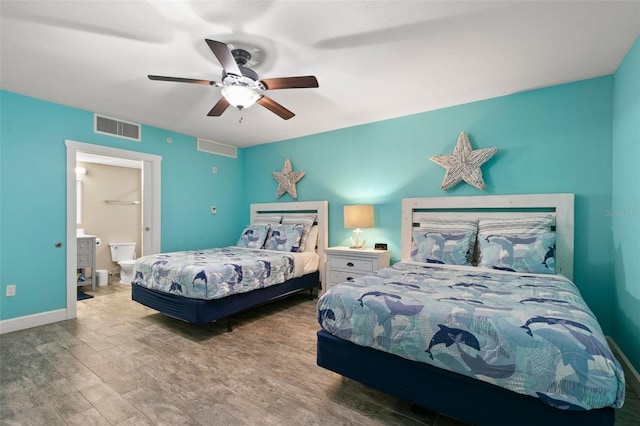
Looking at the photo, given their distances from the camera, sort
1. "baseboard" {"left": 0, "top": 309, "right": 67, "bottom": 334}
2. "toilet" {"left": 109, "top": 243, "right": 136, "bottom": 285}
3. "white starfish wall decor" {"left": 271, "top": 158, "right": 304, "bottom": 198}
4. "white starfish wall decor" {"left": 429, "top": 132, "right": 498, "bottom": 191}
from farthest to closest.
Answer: "toilet" {"left": 109, "top": 243, "right": 136, "bottom": 285} < "white starfish wall decor" {"left": 271, "top": 158, "right": 304, "bottom": 198} < "white starfish wall decor" {"left": 429, "top": 132, "right": 498, "bottom": 191} < "baseboard" {"left": 0, "top": 309, "right": 67, "bottom": 334}

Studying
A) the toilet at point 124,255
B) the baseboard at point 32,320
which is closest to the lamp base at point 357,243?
the baseboard at point 32,320

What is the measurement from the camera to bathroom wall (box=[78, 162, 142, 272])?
5.42 meters

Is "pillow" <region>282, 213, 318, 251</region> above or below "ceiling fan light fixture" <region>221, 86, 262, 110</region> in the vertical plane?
below

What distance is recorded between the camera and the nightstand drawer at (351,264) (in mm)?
3508

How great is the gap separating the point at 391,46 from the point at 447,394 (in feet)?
7.47

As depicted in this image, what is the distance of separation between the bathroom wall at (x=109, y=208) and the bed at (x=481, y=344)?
5.41 m

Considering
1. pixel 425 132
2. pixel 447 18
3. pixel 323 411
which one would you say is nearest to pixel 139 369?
pixel 323 411

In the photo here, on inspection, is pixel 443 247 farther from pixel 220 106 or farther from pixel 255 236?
pixel 255 236

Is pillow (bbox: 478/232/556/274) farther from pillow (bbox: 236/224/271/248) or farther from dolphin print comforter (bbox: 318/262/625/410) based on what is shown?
pillow (bbox: 236/224/271/248)

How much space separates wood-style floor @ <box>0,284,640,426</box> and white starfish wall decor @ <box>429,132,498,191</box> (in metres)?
2.03

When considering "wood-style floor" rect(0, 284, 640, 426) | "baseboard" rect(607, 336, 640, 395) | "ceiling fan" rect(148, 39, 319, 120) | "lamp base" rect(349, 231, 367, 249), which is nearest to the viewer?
"wood-style floor" rect(0, 284, 640, 426)

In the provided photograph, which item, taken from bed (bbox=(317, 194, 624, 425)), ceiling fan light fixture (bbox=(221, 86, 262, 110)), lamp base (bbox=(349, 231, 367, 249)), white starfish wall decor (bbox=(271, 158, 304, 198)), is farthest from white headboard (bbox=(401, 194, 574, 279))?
ceiling fan light fixture (bbox=(221, 86, 262, 110))

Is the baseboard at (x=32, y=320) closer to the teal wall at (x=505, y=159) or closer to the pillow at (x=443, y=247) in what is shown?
the teal wall at (x=505, y=159)

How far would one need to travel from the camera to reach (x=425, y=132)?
3574 mm
